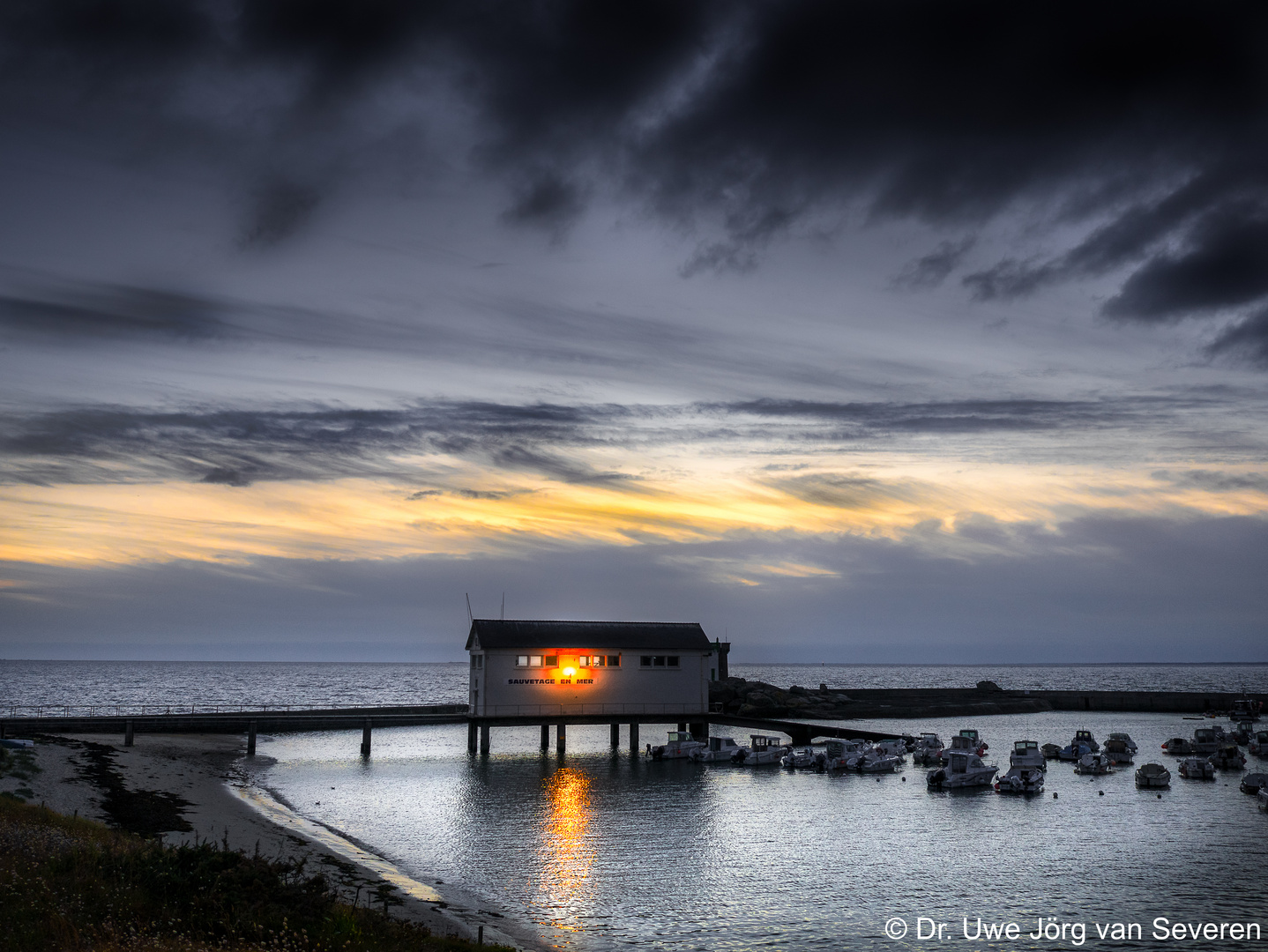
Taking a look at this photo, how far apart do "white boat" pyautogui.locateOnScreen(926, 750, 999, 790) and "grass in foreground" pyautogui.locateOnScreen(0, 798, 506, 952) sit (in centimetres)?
4134

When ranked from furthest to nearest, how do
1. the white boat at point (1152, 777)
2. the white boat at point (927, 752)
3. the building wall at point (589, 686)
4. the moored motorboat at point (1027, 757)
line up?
the building wall at point (589, 686) → the white boat at point (927, 752) → the moored motorboat at point (1027, 757) → the white boat at point (1152, 777)

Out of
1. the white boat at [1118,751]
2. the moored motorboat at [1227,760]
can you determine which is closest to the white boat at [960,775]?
the white boat at [1118,751]

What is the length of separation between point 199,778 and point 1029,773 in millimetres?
47844

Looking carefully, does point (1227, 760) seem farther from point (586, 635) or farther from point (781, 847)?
point (586, 635)

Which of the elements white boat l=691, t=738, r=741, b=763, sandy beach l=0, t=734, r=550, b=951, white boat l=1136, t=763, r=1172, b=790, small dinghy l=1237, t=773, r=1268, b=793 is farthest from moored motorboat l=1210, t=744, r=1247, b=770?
sandy beach l=0, t=734, r=550, b=951

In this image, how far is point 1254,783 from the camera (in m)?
52.2

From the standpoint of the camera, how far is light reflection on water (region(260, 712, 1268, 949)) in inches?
1134

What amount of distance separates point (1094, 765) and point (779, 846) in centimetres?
3251

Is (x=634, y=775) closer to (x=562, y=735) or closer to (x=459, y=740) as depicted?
(x=562, y=735)

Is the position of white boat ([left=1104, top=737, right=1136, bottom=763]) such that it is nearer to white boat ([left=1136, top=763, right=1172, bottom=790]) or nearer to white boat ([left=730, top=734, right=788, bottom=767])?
white boat ([left=1136, top=763, right=1172, bottom=790])

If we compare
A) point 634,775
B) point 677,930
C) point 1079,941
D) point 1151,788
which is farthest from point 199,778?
point 1151,788

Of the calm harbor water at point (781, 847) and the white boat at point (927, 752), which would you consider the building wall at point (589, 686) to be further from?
the white boat at point (927, 752)

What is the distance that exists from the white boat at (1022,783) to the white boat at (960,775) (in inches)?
68.1

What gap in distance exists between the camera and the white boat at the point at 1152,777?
180 ft
